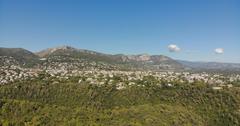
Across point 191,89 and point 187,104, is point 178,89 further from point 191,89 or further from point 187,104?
point 187,104

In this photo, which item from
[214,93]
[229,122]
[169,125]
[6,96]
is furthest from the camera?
[214,93]

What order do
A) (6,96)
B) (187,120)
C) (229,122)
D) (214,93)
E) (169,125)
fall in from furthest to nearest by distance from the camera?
1. (214,93)
2. (6,96)
3. (229,122)
4. (187,120)
5. (169,125)

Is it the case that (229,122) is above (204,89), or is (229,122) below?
below

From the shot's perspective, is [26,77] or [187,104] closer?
[187,104]

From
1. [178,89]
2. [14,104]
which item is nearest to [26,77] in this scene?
[14,104]

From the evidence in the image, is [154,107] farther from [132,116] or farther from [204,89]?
[204,89]

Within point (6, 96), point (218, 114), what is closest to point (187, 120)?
point (218, 114)
